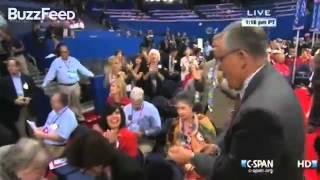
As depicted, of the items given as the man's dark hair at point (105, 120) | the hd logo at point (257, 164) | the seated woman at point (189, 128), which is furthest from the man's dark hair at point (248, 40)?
the man's dark hair at point (105, 120)

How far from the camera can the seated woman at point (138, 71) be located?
9.48 metres

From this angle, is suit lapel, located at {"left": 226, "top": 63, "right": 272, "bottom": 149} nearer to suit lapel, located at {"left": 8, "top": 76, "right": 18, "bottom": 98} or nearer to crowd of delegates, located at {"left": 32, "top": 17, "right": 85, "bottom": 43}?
suit lapel, located at {"left": 8, "top": 76, "right": 18, "bottom": 98}

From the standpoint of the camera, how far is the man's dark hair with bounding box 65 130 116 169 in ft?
9.89

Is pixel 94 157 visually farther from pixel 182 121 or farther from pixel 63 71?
pixel 63 71

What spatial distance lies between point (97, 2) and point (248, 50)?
30.9 metres

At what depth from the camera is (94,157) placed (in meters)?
3.04

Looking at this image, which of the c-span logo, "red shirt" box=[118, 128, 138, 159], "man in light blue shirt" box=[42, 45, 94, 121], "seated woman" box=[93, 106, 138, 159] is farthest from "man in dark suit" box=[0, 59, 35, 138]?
the c-span logo

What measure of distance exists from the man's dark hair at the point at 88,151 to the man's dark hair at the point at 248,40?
1081 millimetres

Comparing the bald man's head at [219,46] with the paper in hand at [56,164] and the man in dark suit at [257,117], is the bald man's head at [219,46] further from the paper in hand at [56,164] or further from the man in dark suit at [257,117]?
the paper in hand at [56,164]

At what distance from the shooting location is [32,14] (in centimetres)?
797

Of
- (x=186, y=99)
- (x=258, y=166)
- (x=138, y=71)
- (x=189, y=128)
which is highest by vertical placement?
(x=258, y=166)

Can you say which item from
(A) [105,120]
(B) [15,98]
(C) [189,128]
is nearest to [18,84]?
(B) [15,98]

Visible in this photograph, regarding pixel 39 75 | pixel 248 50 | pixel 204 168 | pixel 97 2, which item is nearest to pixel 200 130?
pixel 204 168

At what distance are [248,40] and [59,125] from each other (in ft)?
13.7
